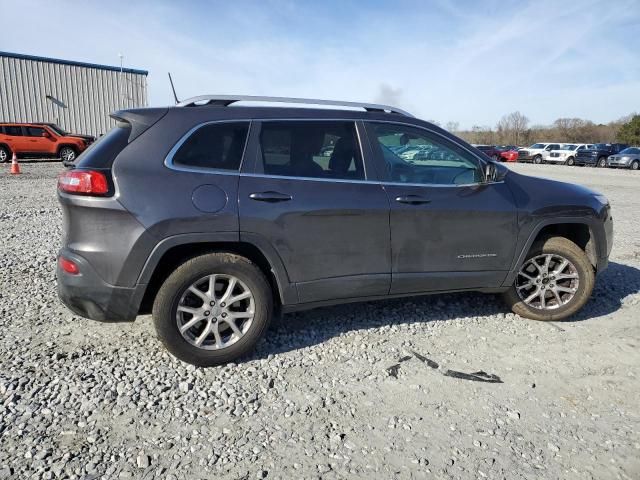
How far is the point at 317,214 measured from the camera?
3.35 metres

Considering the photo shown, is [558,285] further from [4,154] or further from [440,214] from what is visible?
[4,154]

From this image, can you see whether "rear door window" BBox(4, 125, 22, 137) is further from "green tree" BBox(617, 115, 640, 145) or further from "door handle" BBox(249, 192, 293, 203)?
"green tree" BBox(617, 115, 640, 145)

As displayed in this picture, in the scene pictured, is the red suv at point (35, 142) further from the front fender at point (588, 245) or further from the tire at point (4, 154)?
the front fender at point (588, 245)

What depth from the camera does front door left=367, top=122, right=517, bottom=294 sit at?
11.9 feet

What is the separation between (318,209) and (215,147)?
0.84 metres

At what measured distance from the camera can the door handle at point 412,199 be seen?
11.7 feet

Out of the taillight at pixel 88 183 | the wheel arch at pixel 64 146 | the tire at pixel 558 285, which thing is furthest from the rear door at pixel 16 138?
the tire at pixel 558 285

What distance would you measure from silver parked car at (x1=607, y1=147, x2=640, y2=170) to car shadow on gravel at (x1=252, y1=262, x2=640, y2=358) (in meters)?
30.2

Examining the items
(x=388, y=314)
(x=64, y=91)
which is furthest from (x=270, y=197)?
(x=64, y=91)

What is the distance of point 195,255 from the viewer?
324 centimetres

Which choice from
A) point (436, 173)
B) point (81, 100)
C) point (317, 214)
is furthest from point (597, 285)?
point (81, 100)

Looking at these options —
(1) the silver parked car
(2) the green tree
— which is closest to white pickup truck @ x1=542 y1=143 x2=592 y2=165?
(1) the silver parked car

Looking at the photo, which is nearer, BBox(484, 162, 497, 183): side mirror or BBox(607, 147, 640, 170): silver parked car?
BBox(484, 162, 497, 183): side mirror

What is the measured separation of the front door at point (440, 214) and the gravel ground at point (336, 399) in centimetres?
56
